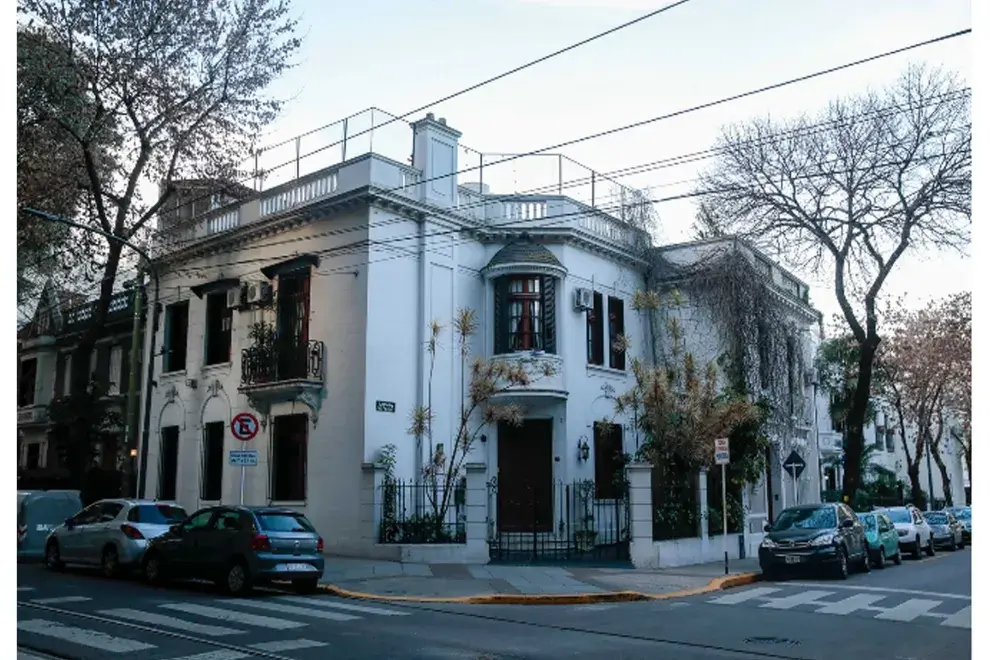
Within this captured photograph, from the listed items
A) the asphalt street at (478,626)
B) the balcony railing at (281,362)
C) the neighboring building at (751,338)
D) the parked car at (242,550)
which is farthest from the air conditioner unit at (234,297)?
the neighboring building at (751,338)

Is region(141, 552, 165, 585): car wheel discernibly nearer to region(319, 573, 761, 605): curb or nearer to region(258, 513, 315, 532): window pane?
region(258, 513, 315, 532): window pane

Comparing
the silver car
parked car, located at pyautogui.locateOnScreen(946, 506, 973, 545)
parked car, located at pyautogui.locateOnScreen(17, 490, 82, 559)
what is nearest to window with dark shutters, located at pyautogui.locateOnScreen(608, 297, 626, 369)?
the silver car

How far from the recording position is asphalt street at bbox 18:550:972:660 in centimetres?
1022

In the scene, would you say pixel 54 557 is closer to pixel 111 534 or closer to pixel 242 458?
pixel 111 534

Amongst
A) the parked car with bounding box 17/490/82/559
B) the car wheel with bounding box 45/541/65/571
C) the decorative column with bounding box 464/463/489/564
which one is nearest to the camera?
the car wheel with bounding box 45/541/65/571

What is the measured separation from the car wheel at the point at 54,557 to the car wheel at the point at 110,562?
1.88 metres

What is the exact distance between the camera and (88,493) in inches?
1136

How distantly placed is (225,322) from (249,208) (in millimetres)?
3361

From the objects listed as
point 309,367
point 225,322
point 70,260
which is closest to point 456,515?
point 309,367

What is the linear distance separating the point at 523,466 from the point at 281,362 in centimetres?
678

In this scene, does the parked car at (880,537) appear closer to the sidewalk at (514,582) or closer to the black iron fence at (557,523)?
the sidewalk at (514,582)

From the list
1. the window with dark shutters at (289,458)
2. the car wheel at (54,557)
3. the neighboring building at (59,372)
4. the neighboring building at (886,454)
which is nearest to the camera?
the car wheel at (54,557)

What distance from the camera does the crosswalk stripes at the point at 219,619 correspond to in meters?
10.3

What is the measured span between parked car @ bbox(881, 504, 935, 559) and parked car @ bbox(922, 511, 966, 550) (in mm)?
3346
